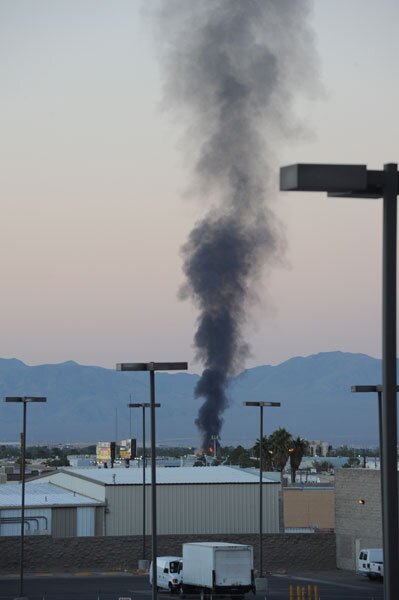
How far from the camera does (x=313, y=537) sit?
91.2 metres

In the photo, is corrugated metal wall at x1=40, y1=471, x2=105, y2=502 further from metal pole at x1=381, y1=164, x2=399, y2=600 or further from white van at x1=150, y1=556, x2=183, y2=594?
metal pole at x1=381, y1=164, x2=399, y2=600

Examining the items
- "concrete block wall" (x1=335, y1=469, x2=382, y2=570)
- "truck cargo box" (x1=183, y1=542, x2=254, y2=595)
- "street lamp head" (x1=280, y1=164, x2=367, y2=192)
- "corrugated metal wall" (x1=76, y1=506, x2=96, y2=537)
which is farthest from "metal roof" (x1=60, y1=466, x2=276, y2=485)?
"street lamp head" (x1=280, y1=164, x2=367, y2=192)

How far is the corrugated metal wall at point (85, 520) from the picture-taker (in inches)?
3696

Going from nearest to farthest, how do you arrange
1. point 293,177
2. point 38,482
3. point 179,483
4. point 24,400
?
point 293,177 → point 24,400 → point 179,483 → point 38,482

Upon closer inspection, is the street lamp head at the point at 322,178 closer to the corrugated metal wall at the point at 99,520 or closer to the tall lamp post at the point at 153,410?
the tall lamp post at the point at 153,410

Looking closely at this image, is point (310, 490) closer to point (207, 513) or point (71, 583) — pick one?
point (207, 513)

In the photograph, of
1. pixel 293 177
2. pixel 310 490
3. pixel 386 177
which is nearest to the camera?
pixel 293 177

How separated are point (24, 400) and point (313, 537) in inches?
1272

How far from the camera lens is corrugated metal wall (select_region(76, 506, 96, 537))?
93.9m

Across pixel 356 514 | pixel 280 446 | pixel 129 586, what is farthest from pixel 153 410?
pixel 280 446

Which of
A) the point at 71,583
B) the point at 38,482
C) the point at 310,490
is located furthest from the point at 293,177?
the point at 310,490

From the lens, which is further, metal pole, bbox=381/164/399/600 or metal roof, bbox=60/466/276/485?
metal roof, bbox=60/466/276/485

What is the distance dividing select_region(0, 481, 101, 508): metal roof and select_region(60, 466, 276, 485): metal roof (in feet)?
5.86

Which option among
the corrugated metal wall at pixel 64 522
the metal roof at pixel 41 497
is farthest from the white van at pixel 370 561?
the corrugated metal wall at pixel 64 522
